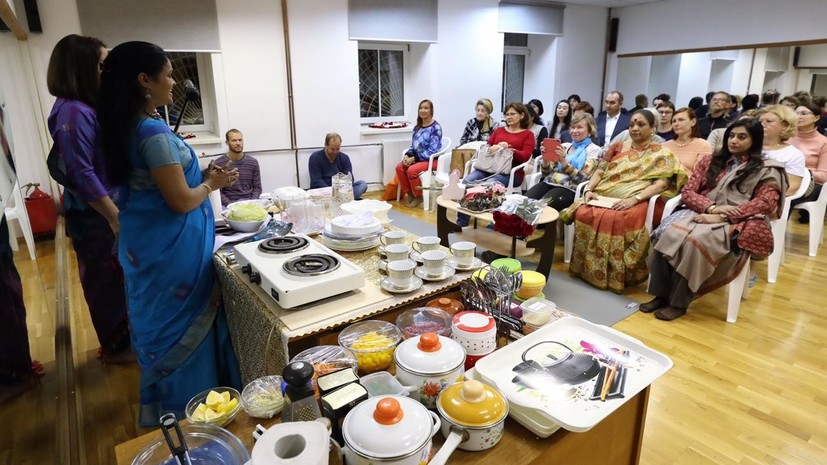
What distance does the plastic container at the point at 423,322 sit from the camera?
1251 millimetres

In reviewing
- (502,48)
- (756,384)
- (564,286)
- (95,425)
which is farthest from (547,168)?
(95,425)

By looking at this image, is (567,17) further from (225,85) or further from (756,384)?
(756,384)

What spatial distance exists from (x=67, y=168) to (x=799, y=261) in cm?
481

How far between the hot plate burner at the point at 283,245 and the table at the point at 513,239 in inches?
67.2

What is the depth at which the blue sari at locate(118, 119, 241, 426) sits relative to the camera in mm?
1501

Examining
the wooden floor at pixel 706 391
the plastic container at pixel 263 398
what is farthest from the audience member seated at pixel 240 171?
the plastic container at pixel 263 398

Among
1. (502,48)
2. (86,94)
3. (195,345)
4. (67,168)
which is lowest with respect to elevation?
(195,345)

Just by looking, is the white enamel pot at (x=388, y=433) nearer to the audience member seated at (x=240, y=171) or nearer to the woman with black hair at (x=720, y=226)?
the woman with black hair at (x=720, y=226)

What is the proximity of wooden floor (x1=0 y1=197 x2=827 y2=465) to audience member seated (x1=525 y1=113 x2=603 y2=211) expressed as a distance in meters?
1.12

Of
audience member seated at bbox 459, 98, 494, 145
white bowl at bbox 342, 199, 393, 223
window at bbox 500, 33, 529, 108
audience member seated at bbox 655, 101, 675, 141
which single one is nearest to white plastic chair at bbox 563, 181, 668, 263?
audience member seated at bbox 655, 101, 675, 141

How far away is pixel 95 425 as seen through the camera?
77.8 inches

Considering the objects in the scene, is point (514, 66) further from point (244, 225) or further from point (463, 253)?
point (463, 253)

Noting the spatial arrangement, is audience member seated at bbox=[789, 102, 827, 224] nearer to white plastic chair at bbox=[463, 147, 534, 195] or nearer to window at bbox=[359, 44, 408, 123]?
white plastic chair at bbox=[463, 147, 534, 195]

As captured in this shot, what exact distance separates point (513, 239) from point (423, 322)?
1.84 m
